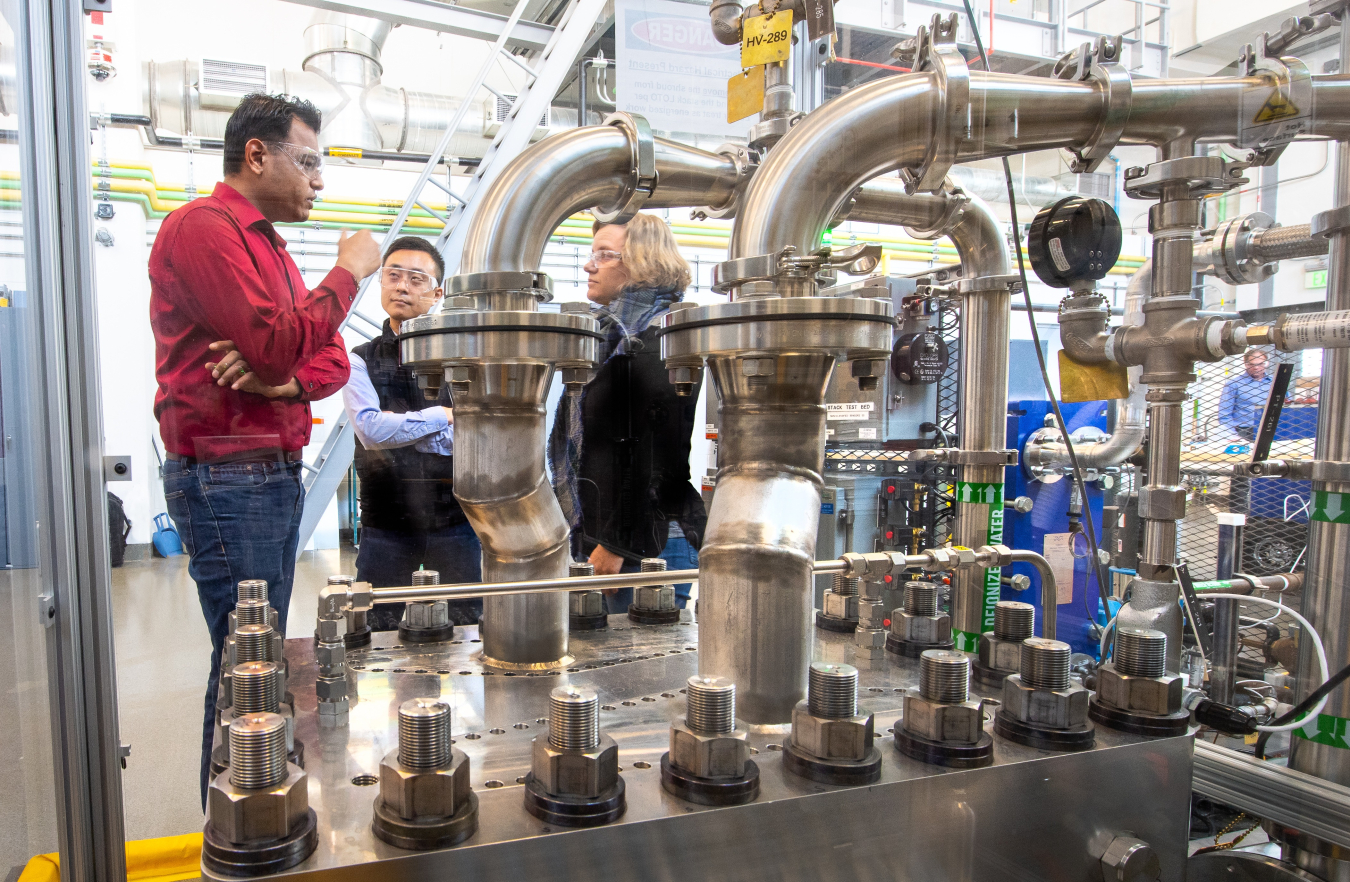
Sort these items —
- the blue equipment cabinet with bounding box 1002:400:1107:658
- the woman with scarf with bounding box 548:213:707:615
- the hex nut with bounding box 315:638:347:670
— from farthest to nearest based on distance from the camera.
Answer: the blue equipment cabinet with bounding box 1002:400:1107:658
the woman with scarf with bounding box 548:213:707:615
the hex nut with bounding box 315:638:347:670

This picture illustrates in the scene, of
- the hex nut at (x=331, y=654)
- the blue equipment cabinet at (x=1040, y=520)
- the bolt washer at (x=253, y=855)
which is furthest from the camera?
the blue equipment cabinet at (x=1040, y=520)

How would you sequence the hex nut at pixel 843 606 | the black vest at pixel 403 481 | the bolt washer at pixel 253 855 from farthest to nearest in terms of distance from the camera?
1. the black vest at pixel 403 481
2. the hex nut at pixel 843 606
3. the bolt washer at pixel 253 855

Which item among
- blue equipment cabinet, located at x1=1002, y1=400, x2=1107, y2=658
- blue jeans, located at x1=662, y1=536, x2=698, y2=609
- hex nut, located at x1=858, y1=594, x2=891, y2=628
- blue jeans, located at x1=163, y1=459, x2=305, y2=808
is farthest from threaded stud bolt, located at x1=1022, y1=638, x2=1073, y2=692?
blue equipment cabinet, located at x1=1002, y1=400, x2=1107, y2=658

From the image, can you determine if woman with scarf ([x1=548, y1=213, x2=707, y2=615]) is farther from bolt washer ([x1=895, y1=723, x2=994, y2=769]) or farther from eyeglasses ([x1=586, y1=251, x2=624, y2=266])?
bolt washer ([x1=895, y1=723, x2=994, y2=769])

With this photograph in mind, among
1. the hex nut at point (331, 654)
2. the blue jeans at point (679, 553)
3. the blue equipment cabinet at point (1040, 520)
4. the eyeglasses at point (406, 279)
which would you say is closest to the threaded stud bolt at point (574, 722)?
the hex nut at point (331, 654)

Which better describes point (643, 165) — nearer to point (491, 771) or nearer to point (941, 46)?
point (941, 46)

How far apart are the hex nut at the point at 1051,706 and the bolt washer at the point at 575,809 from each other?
0.29m

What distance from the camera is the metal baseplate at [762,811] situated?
409 mm

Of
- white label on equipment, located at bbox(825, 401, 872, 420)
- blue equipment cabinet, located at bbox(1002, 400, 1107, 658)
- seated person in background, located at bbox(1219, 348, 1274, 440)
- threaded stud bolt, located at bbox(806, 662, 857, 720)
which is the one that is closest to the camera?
threaded stud bolt, located at bbox(806, 662, 857, 720)

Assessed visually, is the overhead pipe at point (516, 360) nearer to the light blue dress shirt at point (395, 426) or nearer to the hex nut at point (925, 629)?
the hex nut at point (925, 629)

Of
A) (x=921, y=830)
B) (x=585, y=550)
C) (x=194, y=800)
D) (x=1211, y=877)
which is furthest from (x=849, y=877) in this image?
(x=194, y=800)

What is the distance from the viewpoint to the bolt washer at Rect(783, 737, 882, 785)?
18.2 inches

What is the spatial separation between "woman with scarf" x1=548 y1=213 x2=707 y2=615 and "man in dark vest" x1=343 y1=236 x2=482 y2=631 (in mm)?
226

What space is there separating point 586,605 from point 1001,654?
0.41 meters
